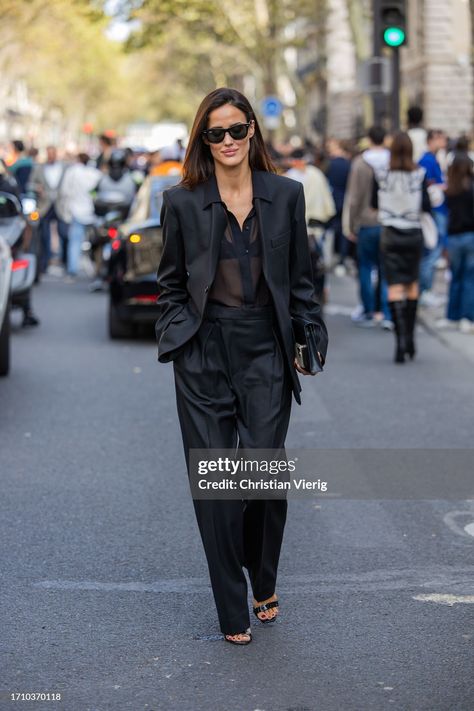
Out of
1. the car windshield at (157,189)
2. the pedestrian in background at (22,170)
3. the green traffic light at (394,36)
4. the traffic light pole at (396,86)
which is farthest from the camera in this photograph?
the pedestrian in background at (22,170)

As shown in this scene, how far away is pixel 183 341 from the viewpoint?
5.05m

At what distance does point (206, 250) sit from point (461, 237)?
9.46 metres

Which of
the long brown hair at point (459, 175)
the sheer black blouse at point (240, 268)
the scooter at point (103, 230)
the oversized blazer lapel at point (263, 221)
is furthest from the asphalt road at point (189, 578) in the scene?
the scooter at point (103, 230)

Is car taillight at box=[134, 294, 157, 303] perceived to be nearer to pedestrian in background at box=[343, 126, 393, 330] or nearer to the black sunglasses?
pedestrian in background at box=[343, 126, 393, 330]

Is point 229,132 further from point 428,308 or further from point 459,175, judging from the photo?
point 428,308

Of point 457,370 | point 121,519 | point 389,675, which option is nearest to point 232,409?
point 389,675

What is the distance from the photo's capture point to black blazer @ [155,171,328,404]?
503 centimetres

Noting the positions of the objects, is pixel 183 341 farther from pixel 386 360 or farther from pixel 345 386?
pixel 386 360

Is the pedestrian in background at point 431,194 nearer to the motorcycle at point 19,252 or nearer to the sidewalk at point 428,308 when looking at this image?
the sidewalk at point 428,308

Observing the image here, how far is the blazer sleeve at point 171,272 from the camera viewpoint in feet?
16.7

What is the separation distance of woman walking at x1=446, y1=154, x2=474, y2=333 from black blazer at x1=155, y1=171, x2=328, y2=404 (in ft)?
29.2

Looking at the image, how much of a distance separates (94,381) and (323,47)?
56166 millimetres

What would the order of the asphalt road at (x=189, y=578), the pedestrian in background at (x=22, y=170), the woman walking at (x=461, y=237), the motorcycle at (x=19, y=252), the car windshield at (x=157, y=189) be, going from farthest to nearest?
1. the pedestrian in background at (x=22, y=170)
2. the car windshield at (x=157, y=189)
3. the woman walking at (x=461, y=237)
4. the motorcycle at (x=19, y=252)
5. the asphalt road at (x=189, y=578)

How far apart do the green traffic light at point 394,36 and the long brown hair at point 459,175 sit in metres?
4.17
